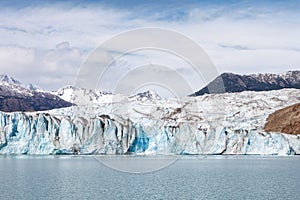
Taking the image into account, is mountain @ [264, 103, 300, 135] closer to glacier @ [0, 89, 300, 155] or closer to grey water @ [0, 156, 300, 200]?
glacier @ [0, 89, 300, 155]

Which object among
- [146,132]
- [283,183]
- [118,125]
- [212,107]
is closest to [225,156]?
[146,132]

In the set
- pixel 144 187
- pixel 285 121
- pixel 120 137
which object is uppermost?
pixel 285 121

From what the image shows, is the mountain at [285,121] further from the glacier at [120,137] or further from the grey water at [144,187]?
the grey water at [144,187]

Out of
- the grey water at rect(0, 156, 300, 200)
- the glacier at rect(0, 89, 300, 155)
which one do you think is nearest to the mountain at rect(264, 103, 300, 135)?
the glacier at rect(0, 89, 300, 155)

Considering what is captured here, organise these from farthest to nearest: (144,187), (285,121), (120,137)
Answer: (285,121)
(120,137)
(144,187)

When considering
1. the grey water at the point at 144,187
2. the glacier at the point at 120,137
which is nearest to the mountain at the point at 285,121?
the glacier at the point at 120,137

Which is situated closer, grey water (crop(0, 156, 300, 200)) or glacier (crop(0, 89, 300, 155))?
grey water (crop(0, 156, 300, 200))

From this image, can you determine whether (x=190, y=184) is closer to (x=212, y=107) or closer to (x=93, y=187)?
(x=93, y=187)

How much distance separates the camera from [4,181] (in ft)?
105

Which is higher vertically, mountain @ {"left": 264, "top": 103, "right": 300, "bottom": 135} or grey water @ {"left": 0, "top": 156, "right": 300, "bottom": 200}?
mountain @ {"left": 264, "top": 103, "right": 300, "bottom": 135}

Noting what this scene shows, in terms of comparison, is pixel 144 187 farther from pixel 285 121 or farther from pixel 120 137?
pixel 285 121

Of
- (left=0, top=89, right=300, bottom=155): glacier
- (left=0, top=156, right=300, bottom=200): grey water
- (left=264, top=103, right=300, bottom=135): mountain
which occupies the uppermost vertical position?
(left=264, top=103, right=300, bottom=135): mountain

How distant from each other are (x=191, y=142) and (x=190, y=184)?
1534 inches

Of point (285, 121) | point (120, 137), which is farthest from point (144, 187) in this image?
point (285, 121)
